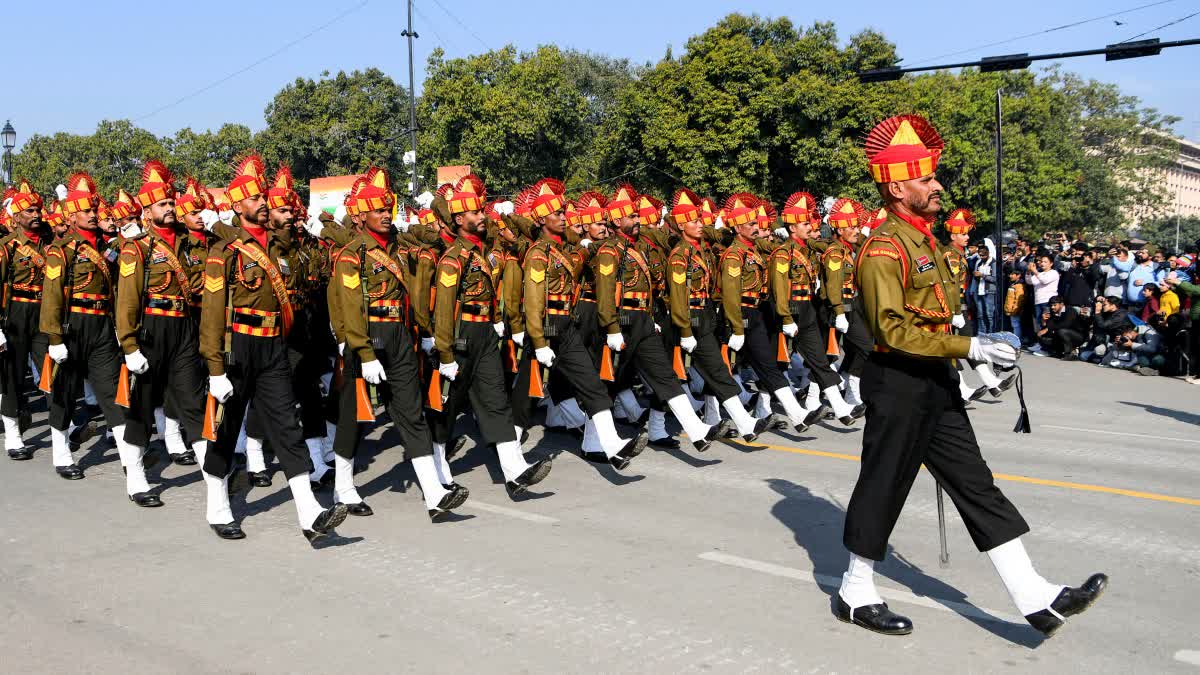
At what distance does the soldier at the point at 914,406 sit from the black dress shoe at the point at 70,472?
6.58 metres

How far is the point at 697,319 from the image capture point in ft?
33.6

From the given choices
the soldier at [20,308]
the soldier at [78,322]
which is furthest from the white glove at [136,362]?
the soldier at [20,308]

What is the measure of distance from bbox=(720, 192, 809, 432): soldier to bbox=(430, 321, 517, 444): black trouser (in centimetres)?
299

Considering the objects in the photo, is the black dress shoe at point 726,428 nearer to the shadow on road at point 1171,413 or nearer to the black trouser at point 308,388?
the black trouser at point 308,388

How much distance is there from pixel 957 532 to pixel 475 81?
1931 inches

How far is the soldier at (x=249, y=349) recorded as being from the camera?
7117 millimetres

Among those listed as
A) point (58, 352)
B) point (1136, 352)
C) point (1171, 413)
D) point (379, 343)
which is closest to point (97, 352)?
point (58, 352)

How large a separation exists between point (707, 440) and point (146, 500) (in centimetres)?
414

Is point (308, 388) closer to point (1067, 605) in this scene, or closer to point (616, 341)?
point (616, 341)

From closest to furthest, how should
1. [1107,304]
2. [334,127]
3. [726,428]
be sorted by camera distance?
[726,428]
[1107,304]
[334,127]

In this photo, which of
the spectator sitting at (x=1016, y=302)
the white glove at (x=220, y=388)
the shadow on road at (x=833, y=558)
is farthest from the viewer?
the spectator sitting at (x=1016, y=302)

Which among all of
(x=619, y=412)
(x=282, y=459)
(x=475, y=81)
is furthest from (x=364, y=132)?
(x=282, y=459)

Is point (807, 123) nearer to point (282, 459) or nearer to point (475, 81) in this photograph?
point (475, 81)

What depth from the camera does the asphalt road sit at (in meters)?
5.06
